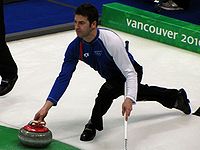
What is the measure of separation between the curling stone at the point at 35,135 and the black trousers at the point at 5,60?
3.29 ft

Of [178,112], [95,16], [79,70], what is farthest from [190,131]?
[79,70]

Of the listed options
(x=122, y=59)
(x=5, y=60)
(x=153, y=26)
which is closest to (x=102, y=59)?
(x=122, y=59)

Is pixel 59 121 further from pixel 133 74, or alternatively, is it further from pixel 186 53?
pixel 186 53

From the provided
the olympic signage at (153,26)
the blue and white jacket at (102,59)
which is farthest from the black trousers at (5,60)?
the olympic signage at (153,26)

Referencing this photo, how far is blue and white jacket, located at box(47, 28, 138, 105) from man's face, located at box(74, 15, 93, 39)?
5.4 inches

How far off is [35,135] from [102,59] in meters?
0.68

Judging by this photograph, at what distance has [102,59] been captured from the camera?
14.3ft

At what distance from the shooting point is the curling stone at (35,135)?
4.17 metres

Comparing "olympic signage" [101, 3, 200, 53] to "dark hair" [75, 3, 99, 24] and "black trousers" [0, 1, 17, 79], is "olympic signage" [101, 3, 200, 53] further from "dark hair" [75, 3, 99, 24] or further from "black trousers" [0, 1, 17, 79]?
"dark hair" [75, 3, 99, 24]

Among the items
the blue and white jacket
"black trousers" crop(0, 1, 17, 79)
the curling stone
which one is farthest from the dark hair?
"black trousers" crop(0, 1, 17, 79)

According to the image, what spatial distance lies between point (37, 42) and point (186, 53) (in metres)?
1.55

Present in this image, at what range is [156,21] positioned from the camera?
23.1 feet

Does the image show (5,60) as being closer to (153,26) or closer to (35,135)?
(35,135)

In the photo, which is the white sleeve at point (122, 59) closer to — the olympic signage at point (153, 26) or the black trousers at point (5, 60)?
the black trousers at point (5, 60)
